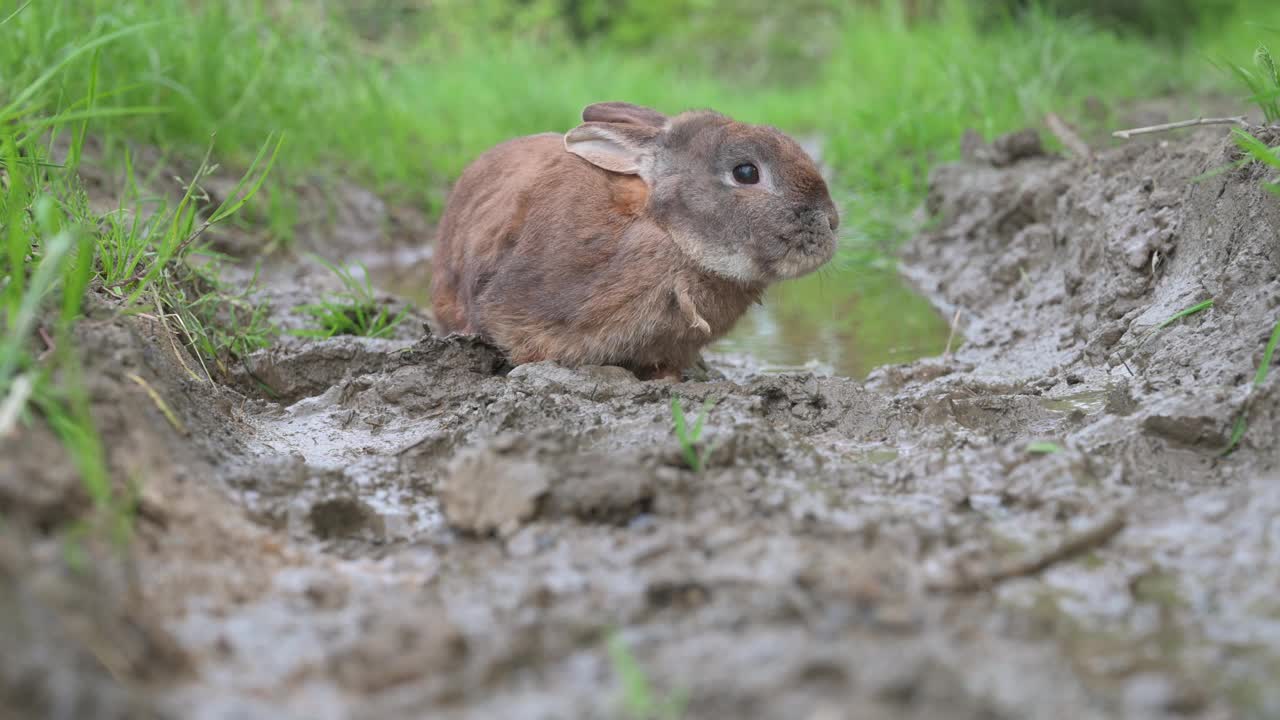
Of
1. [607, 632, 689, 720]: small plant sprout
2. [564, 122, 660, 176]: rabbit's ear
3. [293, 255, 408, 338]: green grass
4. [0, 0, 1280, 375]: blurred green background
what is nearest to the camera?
[607, 632, 689, 720]: small plant sprout

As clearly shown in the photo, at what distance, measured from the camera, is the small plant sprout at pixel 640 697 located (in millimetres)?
1570

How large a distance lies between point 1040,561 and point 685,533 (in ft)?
2.16

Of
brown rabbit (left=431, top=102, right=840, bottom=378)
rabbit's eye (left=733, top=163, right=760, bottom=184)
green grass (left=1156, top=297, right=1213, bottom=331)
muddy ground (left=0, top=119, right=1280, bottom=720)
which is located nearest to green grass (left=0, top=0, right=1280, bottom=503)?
muddy ground (left=0, top=119, right=1280, bottom=720)

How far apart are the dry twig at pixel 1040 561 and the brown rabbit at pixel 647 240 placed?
1.69m

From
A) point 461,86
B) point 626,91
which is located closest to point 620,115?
point 461,86

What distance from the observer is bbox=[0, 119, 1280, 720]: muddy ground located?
1.67 metres

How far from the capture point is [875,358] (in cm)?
458

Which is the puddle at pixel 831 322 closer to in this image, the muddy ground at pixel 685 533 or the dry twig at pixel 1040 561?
the muddy ground at pixel 685 533

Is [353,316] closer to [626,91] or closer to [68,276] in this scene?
[68,276]

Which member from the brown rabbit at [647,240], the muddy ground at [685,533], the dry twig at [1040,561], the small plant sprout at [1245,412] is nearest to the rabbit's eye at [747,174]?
the brown rabbit at [647,240]

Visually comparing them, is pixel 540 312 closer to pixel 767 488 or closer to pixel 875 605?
pixel 767 488

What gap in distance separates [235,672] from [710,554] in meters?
0.85

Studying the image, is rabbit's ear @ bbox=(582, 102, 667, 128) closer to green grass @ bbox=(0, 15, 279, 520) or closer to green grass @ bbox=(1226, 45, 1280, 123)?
green grass @ bbox=(0, 15, 279, 520)

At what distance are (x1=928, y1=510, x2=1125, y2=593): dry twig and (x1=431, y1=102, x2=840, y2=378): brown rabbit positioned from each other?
66.7 inches
